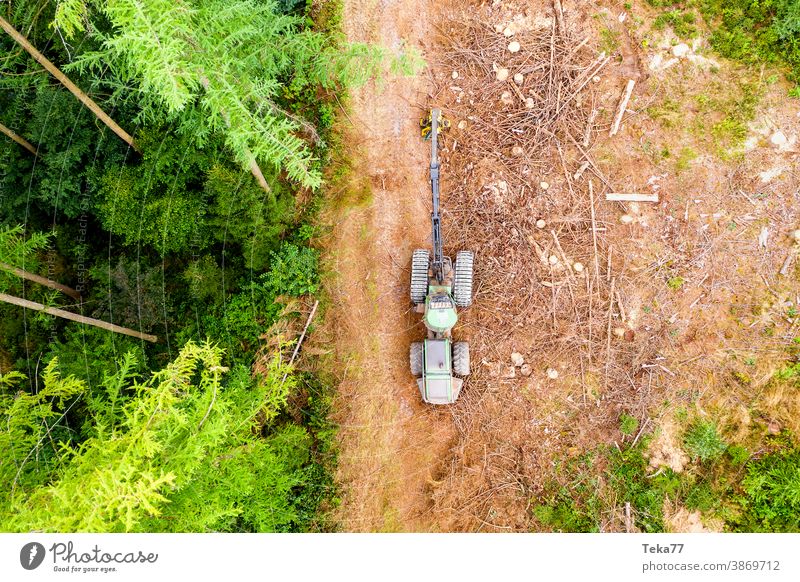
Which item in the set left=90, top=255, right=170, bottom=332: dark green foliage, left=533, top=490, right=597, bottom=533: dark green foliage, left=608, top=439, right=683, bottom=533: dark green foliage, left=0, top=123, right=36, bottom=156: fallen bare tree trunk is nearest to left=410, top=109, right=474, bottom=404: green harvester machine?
left=533, top=490, right=597, bottom=533: dark green foliage

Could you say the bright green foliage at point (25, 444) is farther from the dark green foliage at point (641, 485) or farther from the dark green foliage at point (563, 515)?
the dark green foliage at point (641, 485)

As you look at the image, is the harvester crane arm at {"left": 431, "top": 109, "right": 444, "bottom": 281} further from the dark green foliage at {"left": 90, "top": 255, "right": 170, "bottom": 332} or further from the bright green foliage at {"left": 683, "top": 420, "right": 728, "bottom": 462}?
the bright green foliage at {"left": 683, "top": 420, "right": 728, "bottom": 462}

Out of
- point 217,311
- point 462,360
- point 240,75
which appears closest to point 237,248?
point 217,311

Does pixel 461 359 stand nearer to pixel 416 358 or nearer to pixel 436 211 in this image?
pixel 416 358

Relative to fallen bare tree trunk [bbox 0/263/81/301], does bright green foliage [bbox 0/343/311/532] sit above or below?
below

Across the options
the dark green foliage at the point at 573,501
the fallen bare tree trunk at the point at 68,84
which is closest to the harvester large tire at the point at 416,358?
the dark green foliage at the point at 573,501

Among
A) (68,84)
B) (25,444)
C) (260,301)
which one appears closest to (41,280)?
(25,444)
